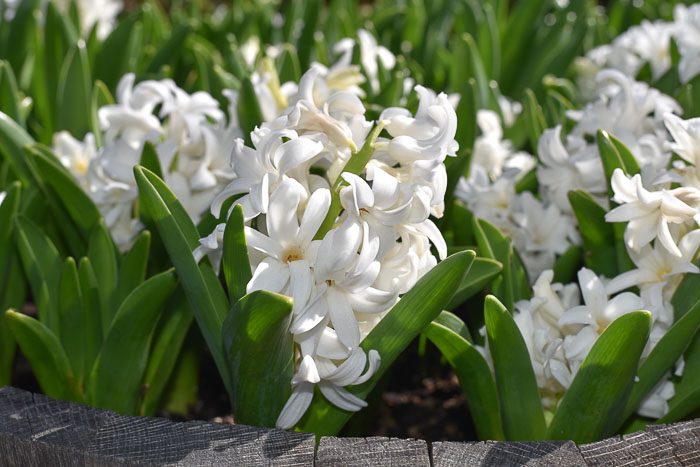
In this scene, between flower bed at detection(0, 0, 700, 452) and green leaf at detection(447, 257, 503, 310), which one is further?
green leaf at detection(447, 257, 503, 310)

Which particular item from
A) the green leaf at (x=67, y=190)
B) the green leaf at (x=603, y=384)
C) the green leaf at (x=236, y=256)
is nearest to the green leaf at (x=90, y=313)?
the green leaf at (x=67, y=190)

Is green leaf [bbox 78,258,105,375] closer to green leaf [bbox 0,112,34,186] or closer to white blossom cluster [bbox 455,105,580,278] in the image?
green leaf [bbox 0,112,34,186]

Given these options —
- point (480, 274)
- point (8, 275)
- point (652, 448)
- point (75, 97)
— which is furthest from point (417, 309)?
point (75, 97)

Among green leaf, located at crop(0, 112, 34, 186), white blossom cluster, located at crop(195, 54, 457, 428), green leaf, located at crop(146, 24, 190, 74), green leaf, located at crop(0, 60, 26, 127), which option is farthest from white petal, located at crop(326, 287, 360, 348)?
green leaf, located at crop(146, 24, 190, 74)

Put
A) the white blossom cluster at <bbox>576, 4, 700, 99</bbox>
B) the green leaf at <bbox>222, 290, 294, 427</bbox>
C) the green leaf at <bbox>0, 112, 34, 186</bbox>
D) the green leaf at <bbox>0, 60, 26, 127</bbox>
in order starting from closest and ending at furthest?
the green leaf at <bbox>222, 290, 294, 427</bbox>
the green leaf at <bbox>0, 112, 34, 186</bbox>
the green leaf at <bbox>0, 60, 26, 127</bbox>
the white blossom cluster at <bbox>576, 4, 700, 99</bbox>

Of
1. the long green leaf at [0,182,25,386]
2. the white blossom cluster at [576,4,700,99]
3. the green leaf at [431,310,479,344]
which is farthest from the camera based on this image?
the white blossom cluster at [576,4,700,99]

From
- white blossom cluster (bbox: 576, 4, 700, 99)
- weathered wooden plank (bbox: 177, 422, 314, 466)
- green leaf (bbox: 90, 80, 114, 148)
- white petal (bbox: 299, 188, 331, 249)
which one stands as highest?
white petal (bbox: 299, 188, 331, 249)

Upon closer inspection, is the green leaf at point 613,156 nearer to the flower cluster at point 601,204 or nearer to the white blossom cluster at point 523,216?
the flower cluster at point 601,204

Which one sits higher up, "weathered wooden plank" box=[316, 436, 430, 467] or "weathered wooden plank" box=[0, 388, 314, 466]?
"weathered wooden plank" box=[0, 388, 314, 466]

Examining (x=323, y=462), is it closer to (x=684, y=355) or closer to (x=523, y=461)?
(x=523, y=461)
